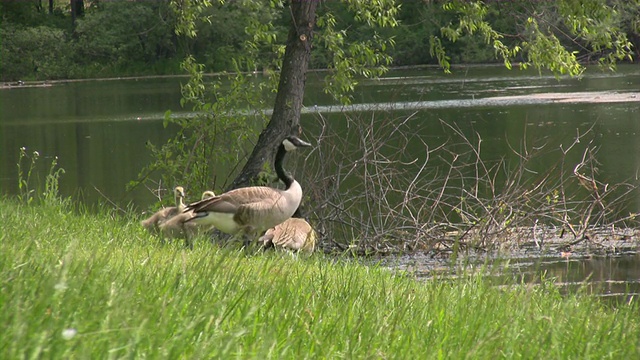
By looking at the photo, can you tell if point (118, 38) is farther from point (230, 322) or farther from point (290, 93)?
point (230, 322)

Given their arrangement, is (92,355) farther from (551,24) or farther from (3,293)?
(551,24)

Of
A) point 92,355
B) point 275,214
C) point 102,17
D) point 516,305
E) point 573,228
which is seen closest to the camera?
point 92,355

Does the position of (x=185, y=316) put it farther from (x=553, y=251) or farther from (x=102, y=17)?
(x=102, y=17)

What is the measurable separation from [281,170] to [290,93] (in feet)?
5.76

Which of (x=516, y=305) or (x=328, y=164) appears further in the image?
(x=328, y=164)

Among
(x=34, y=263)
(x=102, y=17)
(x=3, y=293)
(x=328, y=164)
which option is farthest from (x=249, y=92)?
(x=102, y=17)

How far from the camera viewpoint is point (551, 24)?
45.5ft

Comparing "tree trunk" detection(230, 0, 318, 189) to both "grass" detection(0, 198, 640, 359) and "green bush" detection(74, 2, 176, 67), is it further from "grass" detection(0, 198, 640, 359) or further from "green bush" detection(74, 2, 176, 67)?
"green bush" detection(74, 2, 176, 67)

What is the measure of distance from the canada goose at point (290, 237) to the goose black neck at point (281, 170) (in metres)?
0.49

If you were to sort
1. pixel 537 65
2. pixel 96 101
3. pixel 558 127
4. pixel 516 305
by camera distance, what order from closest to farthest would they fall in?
1. pixel 516 305
2. pixel 537 65
3. pixel 558 127
4. pixel 96 101

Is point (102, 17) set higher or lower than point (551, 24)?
lower

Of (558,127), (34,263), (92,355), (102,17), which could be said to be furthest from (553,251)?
(102,17)

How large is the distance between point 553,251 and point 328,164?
11.2 ft

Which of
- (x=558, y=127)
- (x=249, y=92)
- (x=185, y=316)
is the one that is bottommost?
(x=558, y=127)
